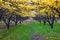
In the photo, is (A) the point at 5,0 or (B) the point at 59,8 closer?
(B) the point at 59,8

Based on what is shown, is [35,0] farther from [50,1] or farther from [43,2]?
[50,1]

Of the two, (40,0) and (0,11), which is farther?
(0,11)

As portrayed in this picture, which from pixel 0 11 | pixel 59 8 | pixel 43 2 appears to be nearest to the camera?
pixel 59 8

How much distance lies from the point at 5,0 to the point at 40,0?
3.06 metres

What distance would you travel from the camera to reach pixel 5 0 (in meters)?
19.4

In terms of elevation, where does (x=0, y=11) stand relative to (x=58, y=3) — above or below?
below

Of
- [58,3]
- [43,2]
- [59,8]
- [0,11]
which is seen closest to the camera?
[58,3]

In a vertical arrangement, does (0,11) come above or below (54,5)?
below

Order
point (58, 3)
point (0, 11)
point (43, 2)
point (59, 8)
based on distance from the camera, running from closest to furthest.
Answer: point (58, 3)
point (59, 8)
point (43, 2)
point (0, 11)

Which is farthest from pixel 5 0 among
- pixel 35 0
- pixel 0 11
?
pixel 0 11

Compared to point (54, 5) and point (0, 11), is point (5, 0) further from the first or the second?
point (0, 11)

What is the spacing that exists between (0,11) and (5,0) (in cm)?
679

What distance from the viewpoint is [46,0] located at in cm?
1833

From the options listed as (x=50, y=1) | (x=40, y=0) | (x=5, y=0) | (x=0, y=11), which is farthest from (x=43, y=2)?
(x=0, y=11)
